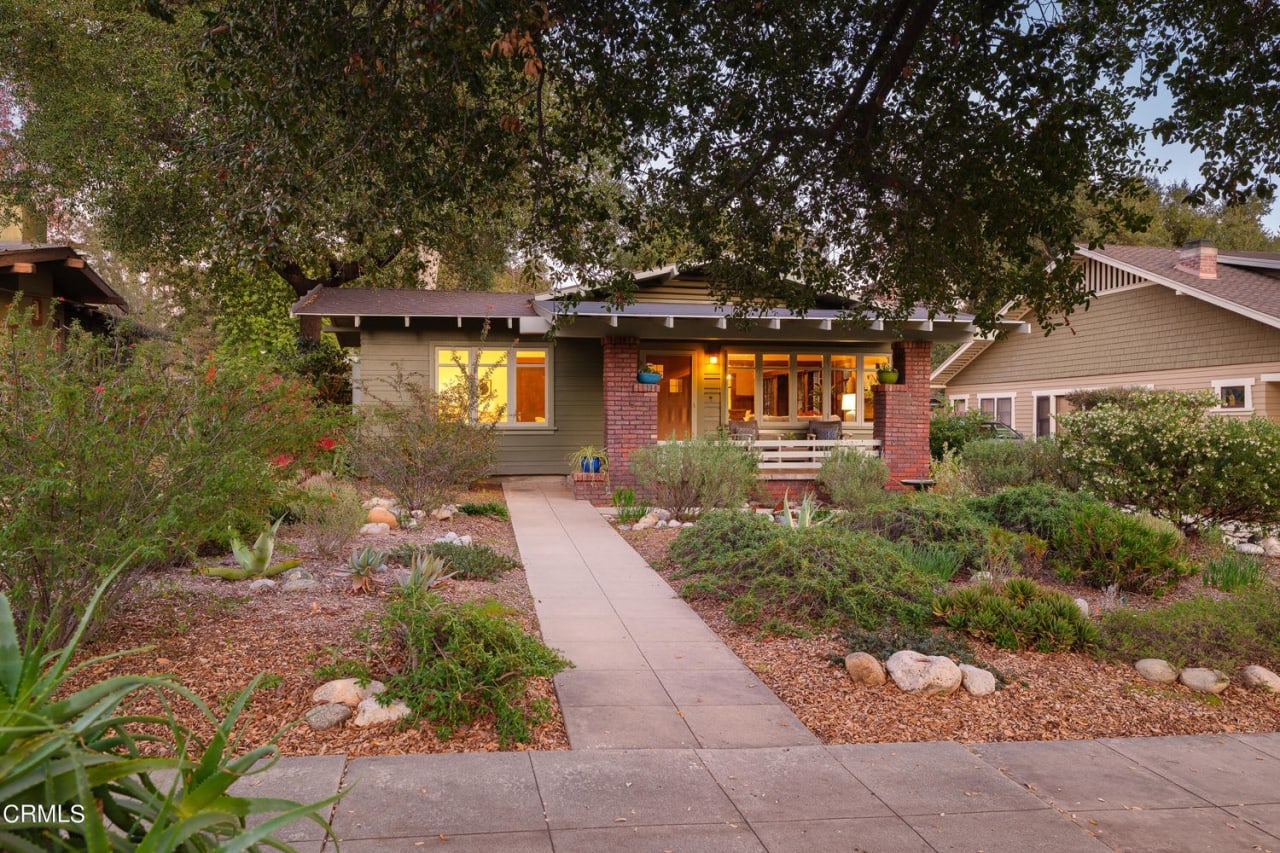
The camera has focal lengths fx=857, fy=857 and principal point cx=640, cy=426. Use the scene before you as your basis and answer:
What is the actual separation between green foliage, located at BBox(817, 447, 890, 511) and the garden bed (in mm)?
6222

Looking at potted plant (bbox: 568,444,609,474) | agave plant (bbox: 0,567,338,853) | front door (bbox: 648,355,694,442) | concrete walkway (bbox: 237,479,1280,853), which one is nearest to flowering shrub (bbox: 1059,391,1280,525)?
concrete walkway (bbox: 237,479,1280,853)

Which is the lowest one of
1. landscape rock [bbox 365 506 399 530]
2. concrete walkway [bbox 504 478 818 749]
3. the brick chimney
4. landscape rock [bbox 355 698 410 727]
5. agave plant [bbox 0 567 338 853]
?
concrete walkway [bbox 504 478 818 749]

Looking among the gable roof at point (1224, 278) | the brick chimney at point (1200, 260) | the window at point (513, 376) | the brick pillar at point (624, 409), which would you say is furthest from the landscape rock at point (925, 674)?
the brick chimney at point (1200, 260)

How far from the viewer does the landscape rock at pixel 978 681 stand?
489 cm

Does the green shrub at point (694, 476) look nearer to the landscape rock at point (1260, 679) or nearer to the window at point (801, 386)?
the window at point (801, 386)

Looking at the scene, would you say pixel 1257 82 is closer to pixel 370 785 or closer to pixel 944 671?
pixel 944 671

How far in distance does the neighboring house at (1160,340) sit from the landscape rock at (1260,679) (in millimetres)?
11169

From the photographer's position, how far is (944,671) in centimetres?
492

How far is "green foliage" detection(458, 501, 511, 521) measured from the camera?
38.6 feet

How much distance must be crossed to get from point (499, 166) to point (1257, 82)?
16.9ft

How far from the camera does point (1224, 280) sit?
19453mm

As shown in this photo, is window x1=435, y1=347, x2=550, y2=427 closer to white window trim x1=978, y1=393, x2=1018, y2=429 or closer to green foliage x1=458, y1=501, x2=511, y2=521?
green foliage x1=458, y1=501, x2=511, y2=521

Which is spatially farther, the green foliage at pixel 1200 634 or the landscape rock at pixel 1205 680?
the green foliage at pixel 1200 634

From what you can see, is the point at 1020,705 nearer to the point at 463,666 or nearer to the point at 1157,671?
the point at 1157,671
